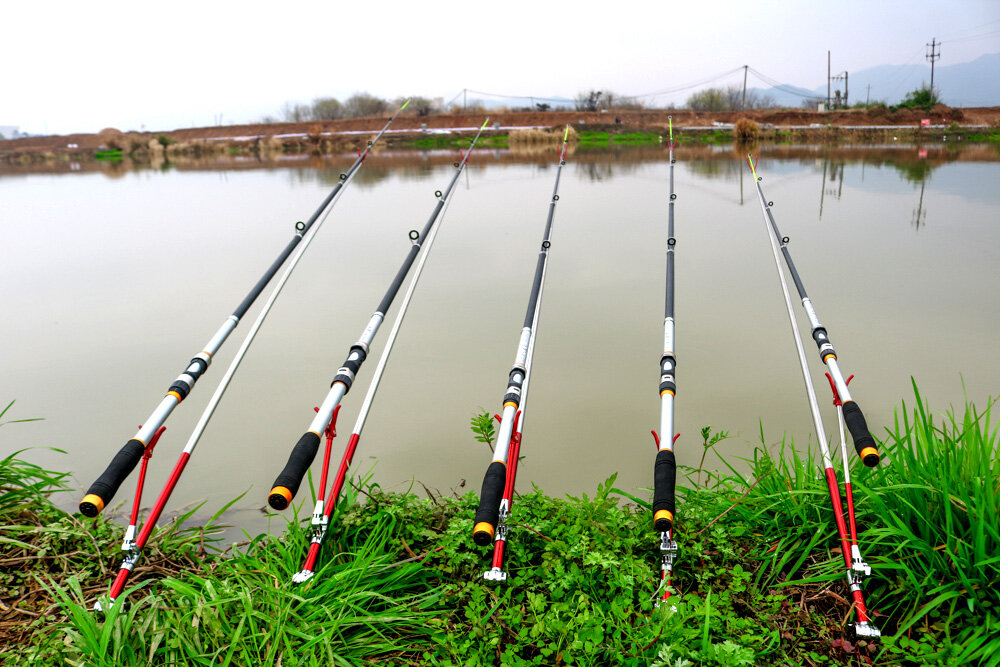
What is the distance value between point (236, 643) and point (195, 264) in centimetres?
590

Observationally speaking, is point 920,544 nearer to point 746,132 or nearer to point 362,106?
point 746,132

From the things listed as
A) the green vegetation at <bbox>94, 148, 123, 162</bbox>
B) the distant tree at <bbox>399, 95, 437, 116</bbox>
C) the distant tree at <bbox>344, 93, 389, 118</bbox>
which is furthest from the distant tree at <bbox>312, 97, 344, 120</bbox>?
the green vegetation at <bbox>94, 148, 123, 162</bbox>

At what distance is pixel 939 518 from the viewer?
2.00 meters

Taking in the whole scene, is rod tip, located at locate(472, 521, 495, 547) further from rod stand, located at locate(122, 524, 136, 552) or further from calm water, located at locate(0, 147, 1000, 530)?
calm water, located at locate(0, 147, 1000, 530)

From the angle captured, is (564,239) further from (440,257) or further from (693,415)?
(693,415)

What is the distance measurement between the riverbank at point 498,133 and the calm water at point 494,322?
45.4 ft

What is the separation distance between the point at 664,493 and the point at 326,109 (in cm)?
5653

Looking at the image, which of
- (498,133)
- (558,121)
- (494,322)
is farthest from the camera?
(558,121)

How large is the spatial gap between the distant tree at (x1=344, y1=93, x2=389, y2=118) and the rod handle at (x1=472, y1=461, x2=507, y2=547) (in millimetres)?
49337

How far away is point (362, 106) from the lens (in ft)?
168

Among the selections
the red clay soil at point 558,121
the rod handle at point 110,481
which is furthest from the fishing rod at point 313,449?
the red clay soil at point 558,121

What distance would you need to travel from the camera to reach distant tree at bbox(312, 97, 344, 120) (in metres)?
52.0

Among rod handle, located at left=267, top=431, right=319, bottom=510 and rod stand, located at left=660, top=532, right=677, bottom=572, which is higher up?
rod handle, located at left=267, top=431, right=319, bottom=510

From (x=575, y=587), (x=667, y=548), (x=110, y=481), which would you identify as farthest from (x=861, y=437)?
(x=110, y=481)
